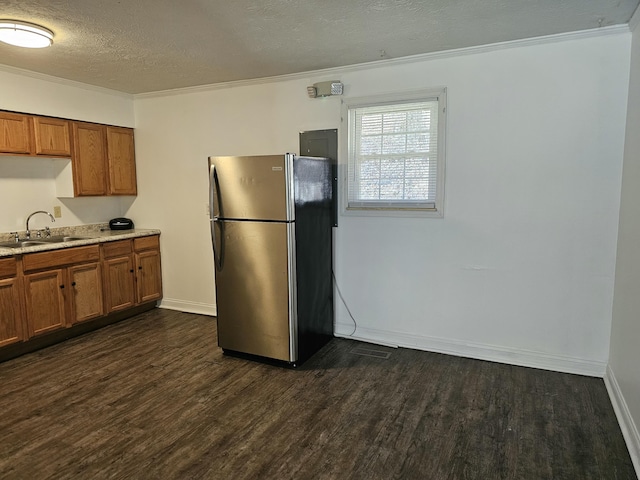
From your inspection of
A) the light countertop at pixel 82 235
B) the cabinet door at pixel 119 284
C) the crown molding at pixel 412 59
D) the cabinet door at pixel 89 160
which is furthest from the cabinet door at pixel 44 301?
the crown molding at pixel 412 59

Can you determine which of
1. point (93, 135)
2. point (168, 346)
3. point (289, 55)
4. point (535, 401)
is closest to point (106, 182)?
point (93, 135)

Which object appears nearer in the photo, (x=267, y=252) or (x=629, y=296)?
(x=629, y=296)

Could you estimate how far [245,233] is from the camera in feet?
10.7

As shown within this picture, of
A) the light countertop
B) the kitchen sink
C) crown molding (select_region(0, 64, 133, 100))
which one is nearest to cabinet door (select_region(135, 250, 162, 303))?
the light countertop

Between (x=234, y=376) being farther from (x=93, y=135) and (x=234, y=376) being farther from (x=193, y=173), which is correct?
(x=93, y=135)

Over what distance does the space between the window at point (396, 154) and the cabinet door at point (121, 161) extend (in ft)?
8.58

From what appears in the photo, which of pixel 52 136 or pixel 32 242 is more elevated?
pixel 52 136

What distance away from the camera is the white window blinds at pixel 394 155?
135 inches

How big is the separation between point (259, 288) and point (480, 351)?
1.84 meters

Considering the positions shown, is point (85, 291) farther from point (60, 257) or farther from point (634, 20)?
point (634, 20)

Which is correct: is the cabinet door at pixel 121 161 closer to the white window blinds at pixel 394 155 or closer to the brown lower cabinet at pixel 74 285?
the brown lower cabinet at pixel 74 285

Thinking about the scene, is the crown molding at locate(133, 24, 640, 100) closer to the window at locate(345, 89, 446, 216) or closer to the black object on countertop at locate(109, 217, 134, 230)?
the window at locate(345, 89, 446, 216)

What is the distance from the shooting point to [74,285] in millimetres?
3918

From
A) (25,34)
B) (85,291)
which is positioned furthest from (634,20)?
(85,291)
